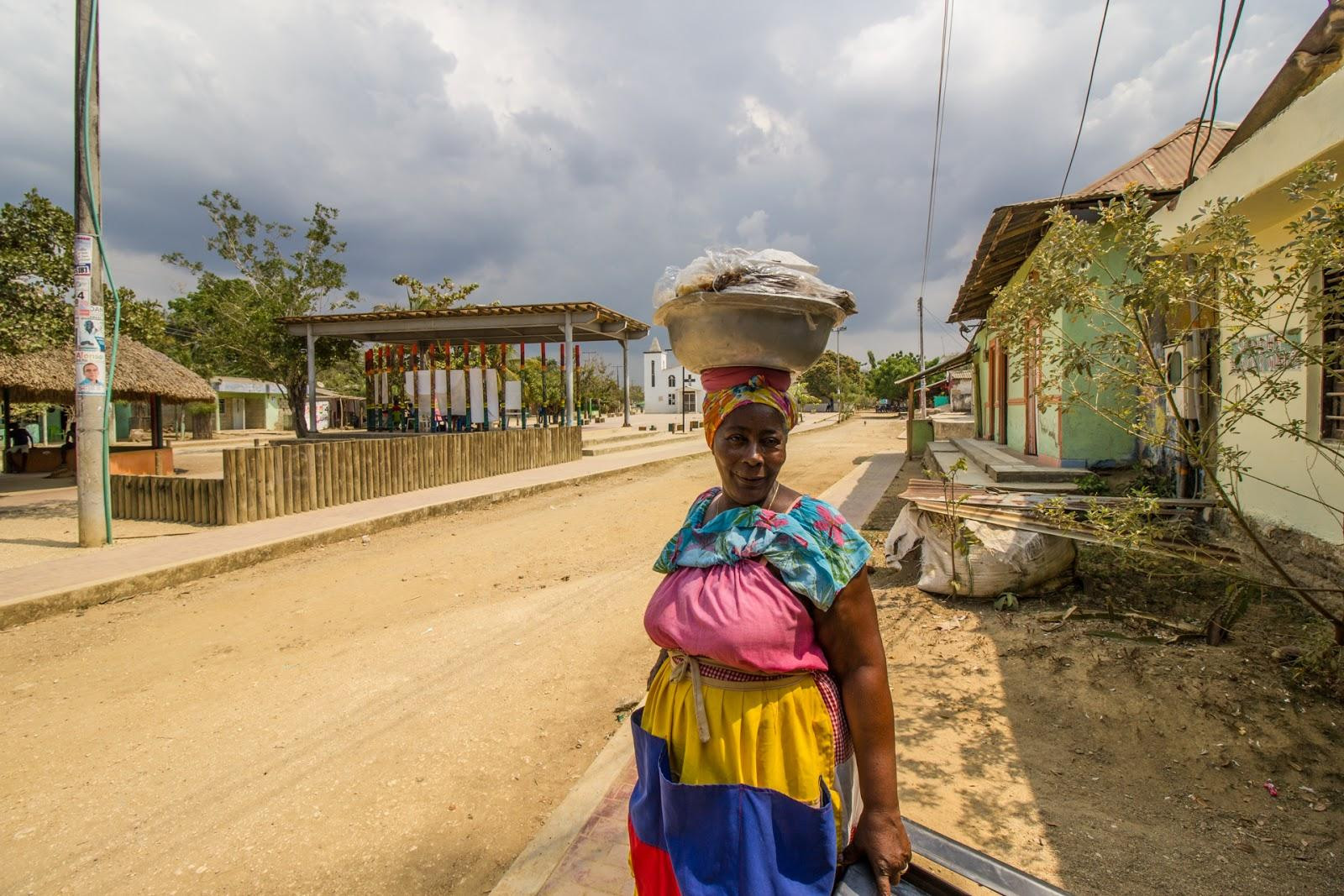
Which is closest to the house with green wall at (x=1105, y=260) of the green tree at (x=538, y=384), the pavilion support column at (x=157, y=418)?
the pavilion support column at (x=157, y=418)

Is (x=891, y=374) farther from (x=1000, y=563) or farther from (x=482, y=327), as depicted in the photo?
(x=1000, y=563)

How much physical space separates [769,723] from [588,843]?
1.46 metres

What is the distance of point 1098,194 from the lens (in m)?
7.39

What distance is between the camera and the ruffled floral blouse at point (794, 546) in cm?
140

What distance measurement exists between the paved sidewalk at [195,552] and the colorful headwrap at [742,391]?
20.6 ft

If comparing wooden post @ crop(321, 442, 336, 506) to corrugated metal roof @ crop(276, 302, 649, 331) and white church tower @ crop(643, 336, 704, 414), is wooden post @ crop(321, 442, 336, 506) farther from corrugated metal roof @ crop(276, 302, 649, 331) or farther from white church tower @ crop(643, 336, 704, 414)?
white church tower @ crop(643, 336, 704, 414)

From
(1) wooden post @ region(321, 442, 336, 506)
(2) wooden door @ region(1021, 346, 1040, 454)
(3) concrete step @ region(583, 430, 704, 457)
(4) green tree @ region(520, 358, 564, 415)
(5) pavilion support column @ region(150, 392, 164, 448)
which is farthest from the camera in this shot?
(4) green tree @ region(520, 358, 564, 415)

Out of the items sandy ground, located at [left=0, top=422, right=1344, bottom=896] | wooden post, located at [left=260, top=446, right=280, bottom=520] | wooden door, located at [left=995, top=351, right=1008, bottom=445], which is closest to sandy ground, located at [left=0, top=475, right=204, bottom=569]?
wooden post, located at [left=260, top=446, right=280, bottom=520]

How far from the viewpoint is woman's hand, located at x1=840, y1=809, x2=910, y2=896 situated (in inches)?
52.9

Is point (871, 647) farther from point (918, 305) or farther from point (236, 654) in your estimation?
point (918, 305)

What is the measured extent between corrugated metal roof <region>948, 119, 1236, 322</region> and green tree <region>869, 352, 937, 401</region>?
5002cm

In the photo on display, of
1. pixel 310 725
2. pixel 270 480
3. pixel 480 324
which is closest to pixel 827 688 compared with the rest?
pixel 310 725

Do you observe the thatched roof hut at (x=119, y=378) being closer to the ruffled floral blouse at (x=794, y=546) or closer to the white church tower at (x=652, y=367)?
the ruffled floral blouse at (x=794, y=546)

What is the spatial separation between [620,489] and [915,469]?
21.3ft
